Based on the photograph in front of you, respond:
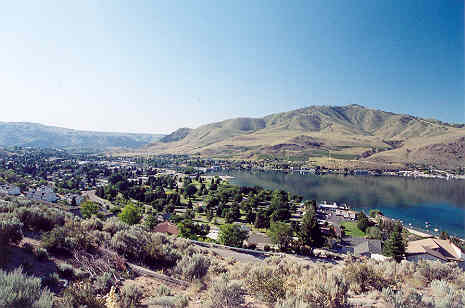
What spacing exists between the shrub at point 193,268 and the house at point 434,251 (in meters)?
23.3

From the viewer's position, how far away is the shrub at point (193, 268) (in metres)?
6.26

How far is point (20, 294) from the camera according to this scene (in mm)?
3182

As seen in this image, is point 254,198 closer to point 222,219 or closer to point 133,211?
point 222,219

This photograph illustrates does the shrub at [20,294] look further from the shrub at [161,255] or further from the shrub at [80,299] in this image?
the shrub at [161,255]

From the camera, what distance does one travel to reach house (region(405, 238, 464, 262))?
72.2ft

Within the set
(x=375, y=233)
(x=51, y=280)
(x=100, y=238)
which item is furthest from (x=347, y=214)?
(x=51, y=280)

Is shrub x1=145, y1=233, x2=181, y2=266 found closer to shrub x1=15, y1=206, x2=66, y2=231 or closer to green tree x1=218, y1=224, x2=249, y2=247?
shrub x1=15, y1=206, x2=66, y2=231

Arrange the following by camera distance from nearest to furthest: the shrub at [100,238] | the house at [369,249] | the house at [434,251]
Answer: the shrub at [100,238]
the house at [434,251]
the house at [369,249]

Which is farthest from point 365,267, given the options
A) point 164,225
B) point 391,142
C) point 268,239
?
point 391,142

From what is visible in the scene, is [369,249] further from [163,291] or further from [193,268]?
[163,291]

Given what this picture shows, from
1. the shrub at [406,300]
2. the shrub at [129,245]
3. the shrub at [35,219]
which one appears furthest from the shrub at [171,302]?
the shrub at [35,219]

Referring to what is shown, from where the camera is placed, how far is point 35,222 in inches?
303

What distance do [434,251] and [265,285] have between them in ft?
90.8

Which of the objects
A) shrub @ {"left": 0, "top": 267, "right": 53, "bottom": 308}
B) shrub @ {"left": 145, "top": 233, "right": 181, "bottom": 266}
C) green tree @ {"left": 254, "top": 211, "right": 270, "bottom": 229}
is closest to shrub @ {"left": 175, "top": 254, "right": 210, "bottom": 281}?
shrub @ {"left": 145, "top": 233, "right": 181, "bottom": 266}
